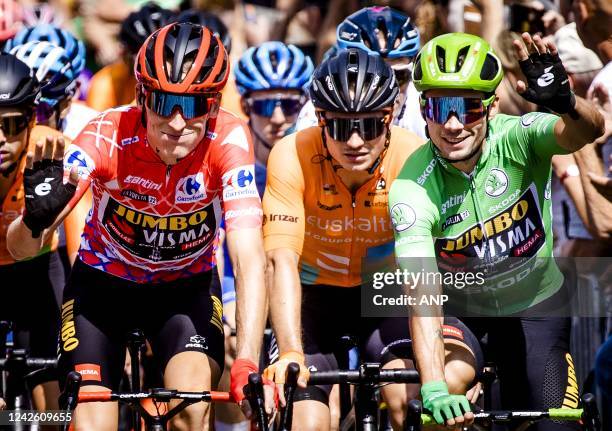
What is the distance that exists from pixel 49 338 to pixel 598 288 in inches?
154

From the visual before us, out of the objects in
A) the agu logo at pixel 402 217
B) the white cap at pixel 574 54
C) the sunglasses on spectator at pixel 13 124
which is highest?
the white cap at pixel 574 54

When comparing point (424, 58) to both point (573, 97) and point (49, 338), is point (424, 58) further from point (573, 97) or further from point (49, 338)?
point (49, 338)

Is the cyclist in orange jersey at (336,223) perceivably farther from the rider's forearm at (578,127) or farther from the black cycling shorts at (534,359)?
the rider's forearm at (578,127)

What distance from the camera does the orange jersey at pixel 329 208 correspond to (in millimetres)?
7402

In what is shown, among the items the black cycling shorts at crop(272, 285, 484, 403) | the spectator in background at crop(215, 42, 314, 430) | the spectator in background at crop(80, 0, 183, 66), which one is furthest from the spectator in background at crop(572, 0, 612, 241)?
the spectator in background at crop(80, 0, 183, 66)

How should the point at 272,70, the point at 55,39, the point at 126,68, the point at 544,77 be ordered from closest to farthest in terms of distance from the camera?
the point at 544,77
the point at 272,70
the point at 55,39
the point at 126,68

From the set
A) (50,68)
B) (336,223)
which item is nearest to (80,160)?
(336,223)

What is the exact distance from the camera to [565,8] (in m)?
9.80

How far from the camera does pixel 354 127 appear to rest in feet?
23.4

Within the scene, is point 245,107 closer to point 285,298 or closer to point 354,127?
point 354,127

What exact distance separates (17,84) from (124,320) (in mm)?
1845

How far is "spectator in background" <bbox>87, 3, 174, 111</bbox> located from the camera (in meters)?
11.0

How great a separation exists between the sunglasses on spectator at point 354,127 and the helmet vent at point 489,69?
0.64 m

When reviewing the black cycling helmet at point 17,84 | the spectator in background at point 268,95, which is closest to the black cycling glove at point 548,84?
the black cycling helmet at point 17,84
